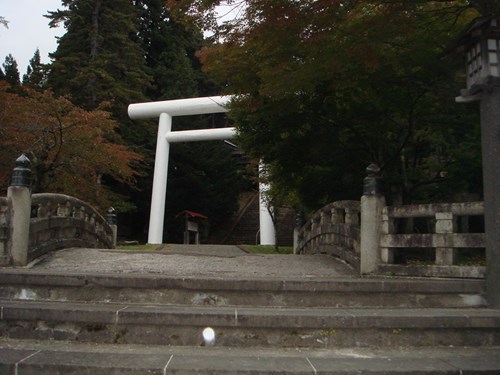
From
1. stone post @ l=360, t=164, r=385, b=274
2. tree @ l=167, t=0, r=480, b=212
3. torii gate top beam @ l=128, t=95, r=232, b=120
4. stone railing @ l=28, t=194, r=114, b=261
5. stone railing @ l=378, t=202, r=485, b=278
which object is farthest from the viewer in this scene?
torii gate top beam @ l=128, t=95, r=232, b=120

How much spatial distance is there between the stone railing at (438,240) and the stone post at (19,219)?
190 inches

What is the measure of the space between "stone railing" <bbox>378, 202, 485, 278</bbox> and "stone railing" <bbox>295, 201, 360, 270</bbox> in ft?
2.25

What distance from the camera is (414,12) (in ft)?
19.3

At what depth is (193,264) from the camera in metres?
7.45

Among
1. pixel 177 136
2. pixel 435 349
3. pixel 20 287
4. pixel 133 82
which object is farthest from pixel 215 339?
pixel 133 82

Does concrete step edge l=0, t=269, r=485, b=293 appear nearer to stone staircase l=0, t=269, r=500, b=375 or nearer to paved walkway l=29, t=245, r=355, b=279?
stone staircase l=0, t=269, r=500, b=375

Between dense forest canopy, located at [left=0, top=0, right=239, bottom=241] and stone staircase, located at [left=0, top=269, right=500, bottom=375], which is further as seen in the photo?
dense forest canopy, located at [left=0, top=0, right=239, bottom=241]

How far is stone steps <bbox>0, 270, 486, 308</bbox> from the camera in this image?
5074 millimetres

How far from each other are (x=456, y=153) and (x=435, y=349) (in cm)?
449

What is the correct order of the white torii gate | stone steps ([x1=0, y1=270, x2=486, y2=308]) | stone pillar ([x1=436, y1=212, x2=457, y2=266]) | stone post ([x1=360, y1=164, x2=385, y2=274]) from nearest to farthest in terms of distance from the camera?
stone steps ([x1=0, y1=270, x2=486, y2=308]) < stone pillar ([x1=436, y1=212, x2=457, y2=266]) < stone post ([x1=360, y1=164, x2=385, y2=274]) < the white torii gate

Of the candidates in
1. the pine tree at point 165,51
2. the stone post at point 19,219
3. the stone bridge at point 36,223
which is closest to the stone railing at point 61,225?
the stone bridge at point 36,223

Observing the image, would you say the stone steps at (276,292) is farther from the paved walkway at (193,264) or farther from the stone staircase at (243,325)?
the paved walkway at (193,264)

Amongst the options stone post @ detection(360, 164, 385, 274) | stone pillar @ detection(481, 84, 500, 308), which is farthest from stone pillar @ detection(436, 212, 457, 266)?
stone post @ detection(360, 164, 385, 274)

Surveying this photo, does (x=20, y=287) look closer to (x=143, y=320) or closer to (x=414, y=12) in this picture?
(x=143, y=320)
